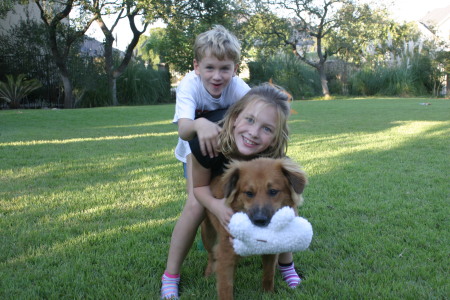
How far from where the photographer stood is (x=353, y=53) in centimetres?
3253

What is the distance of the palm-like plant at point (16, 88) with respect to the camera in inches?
733

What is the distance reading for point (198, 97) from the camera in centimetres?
325

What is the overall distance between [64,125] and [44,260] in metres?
9.64

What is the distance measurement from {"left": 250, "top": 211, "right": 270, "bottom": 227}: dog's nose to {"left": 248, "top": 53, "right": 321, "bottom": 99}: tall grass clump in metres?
27.6

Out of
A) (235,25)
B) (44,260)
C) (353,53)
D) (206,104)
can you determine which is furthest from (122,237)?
(353,53)

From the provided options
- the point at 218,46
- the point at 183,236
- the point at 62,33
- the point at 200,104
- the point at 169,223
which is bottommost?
the point at 169,223

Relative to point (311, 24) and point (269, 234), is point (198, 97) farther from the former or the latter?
point (311, 24)

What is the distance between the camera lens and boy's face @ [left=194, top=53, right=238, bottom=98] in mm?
3092

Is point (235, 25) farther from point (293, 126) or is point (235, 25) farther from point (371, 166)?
point (371, 166)

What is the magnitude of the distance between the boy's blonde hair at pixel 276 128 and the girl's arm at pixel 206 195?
22cm

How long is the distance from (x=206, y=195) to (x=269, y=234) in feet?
2.00

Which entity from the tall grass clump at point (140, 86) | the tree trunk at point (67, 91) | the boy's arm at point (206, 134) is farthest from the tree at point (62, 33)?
the boy's arm at point (206, 134)

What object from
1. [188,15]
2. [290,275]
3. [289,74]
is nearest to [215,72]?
[290,275]

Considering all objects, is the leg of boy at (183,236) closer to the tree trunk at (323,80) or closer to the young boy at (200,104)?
the young boy at (200,104)
